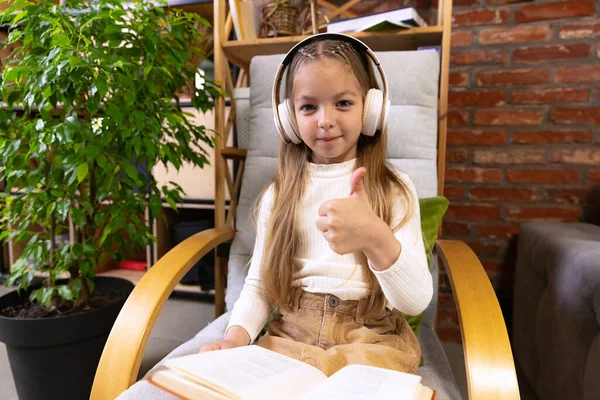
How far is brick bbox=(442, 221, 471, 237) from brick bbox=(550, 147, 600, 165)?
0.39 meters

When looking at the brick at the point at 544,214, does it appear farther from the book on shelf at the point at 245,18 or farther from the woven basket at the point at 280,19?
the book on shelf at the point at 245,18

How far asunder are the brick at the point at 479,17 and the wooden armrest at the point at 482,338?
3.52 feet

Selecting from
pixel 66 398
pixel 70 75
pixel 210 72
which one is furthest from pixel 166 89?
pixel 66 398

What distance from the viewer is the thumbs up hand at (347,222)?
22.9 inches

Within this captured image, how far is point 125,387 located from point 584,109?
164 cm

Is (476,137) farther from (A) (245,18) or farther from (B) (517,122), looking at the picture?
(A) (245,18)

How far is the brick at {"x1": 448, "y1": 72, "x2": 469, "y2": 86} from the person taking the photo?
1.51 metres

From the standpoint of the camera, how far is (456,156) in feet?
5.11

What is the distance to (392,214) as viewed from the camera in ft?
2.61

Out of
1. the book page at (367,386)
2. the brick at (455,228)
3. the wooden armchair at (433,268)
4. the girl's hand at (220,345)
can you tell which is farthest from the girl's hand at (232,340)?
the brick at (455,228)

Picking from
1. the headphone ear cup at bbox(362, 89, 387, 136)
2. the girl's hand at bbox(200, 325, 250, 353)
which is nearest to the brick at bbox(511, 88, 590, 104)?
the headphone ear cup at bbox(362, 89, 387, 136)

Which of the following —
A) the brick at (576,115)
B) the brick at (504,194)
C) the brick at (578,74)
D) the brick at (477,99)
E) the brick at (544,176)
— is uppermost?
the brick at (578,74)

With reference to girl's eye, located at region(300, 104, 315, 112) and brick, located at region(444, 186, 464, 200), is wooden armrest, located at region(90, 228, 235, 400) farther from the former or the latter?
brick, located at region(444, 186, 464, 200)

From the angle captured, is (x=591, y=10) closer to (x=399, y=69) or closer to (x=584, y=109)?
(x=584, y=109)
